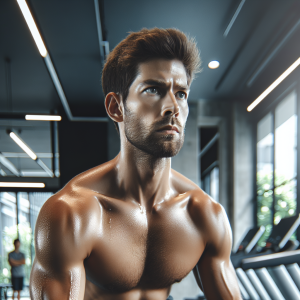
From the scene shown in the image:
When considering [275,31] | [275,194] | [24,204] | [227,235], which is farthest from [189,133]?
[227,235]

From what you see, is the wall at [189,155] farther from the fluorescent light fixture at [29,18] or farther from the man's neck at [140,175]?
the man's neck at [140,175]

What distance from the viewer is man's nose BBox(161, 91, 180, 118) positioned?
2.18 ft

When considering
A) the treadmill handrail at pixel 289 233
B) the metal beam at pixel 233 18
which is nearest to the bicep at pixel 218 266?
the treadmill handrail at pixel 289 233

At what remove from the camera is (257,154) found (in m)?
6.31

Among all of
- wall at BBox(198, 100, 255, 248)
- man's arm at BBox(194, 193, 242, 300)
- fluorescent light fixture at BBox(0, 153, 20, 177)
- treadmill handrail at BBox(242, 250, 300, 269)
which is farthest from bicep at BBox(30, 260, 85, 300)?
fluorescent light fixture at BBox(0, 153, 20, 177)

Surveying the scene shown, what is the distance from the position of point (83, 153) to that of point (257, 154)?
383cm

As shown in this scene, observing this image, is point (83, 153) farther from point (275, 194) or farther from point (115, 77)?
point (115, 77)

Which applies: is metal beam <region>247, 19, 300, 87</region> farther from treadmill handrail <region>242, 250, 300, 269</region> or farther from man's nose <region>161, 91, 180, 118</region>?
man's nose <region>161, 91, 180, 118</region>

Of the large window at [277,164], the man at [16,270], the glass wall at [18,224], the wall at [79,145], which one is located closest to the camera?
the large window at [277,164]

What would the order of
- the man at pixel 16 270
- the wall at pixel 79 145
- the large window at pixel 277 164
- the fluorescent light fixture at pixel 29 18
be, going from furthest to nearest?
the wall at pixel 79 145
the man at pixel 16 270
the large window at pixel 277 164
the fluorescent light fixture at pixel 29 18

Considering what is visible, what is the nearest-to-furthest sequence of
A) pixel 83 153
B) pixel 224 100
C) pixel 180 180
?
pixel 180 180 → pixel 224 100 → pixel 83 153

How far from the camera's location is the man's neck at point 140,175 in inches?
29.2

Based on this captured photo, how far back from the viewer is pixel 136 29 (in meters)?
3.90

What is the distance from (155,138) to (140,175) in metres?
0.13
